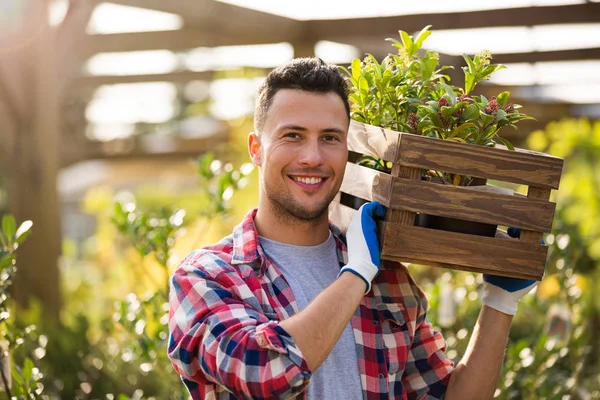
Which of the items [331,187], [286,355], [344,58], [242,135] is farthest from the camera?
[242,135]

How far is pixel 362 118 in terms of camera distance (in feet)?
6.50

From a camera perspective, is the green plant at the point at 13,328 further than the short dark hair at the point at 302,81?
Yes

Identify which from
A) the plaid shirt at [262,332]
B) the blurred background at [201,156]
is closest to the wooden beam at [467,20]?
the blurred background at [201,156]

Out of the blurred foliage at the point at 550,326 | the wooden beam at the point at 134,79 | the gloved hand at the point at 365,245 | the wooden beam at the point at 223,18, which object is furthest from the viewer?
the wooden beam at the point at 134,79

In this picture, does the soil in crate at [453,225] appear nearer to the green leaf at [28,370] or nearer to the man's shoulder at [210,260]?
the man's shoulder at [210,260]

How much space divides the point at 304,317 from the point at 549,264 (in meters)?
2.04

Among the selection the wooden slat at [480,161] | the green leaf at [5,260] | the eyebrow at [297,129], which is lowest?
the green leaf at [5,260]

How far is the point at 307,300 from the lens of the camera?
1840mm

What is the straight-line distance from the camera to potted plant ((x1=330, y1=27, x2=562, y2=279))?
171 centimetres

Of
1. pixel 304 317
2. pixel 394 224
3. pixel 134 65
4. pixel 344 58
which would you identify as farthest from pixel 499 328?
pixel 134 65

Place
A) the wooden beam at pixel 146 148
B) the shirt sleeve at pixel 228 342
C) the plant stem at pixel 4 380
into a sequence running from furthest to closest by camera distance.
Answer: the wooden beam at pixel 146 148, the plant stem at pixel 4 380, the shirt sleeve at pixel 228 342

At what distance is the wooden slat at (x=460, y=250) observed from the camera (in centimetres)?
172

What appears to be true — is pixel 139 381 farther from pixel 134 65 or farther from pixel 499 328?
pixel 134 65

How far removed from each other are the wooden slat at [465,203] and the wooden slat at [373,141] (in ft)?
0.26
